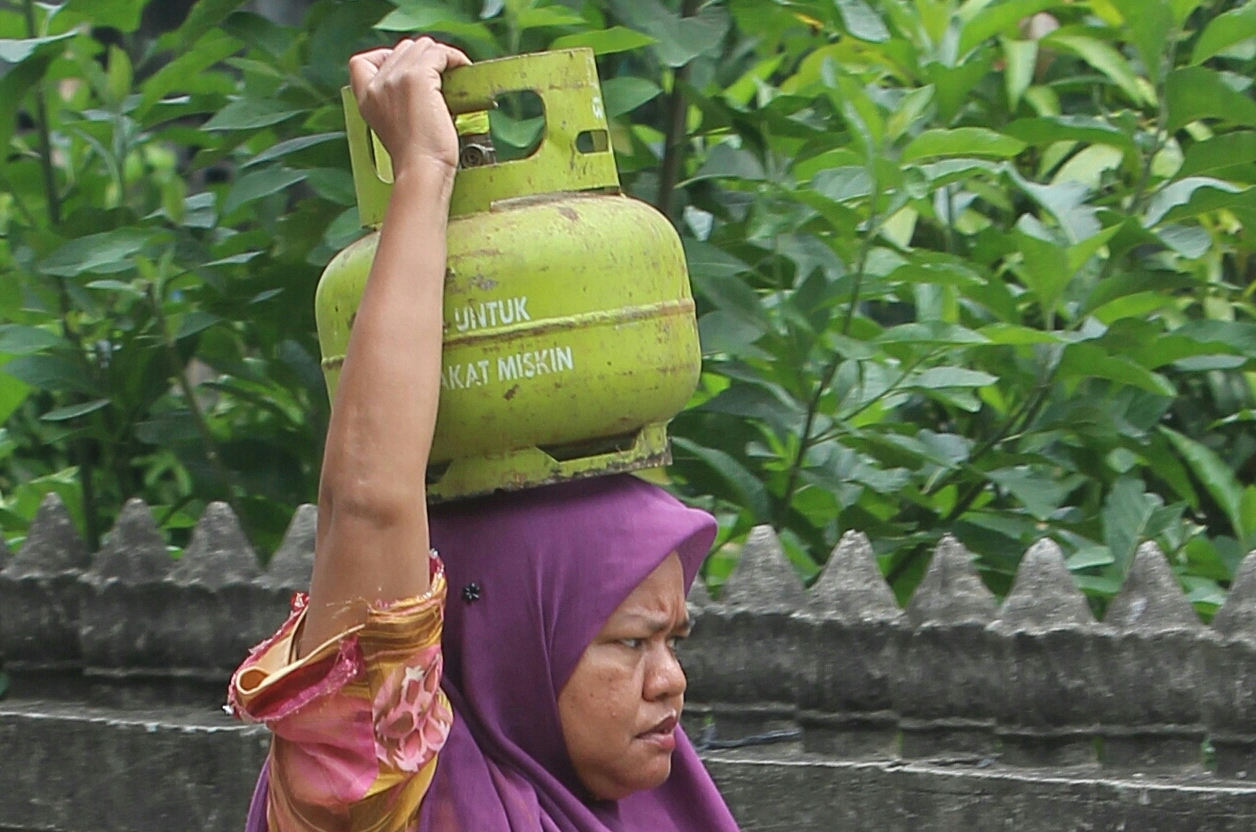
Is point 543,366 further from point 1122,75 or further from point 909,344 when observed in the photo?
point 1122,75

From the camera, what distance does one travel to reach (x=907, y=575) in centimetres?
284

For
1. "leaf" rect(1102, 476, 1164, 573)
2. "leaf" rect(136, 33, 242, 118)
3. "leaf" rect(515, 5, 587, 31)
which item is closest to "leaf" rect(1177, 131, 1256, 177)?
"leaf" rect(1102, 476, 1164, 573)

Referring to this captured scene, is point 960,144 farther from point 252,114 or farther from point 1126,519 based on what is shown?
point 252,114

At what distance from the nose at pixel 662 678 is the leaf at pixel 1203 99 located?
137cm

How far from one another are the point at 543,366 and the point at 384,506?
0.70 ft

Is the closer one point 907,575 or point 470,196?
point 470,196

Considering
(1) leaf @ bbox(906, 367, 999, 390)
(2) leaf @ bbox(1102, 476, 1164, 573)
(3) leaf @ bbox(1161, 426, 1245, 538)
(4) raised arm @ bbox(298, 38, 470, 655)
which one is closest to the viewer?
(4) raised arm @ bbox(298, 38, 470, 655)

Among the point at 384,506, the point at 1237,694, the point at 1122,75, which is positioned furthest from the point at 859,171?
the point at 384,506

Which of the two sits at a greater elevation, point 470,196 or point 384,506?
point 470,196

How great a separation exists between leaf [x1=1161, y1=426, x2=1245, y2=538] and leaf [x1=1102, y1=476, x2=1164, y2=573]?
130 mm

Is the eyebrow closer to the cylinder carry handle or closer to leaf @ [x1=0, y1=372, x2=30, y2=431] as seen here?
the cylinder carry handle

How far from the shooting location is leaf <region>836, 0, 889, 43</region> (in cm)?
261

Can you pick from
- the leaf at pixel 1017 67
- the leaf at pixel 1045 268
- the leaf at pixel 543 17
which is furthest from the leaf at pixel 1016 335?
the leaf at pixel 543 17

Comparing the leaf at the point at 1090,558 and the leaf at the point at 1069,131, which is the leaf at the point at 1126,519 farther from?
the leaf at the point at 1069,131
